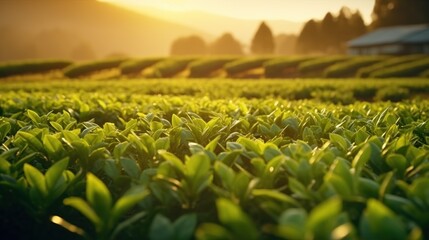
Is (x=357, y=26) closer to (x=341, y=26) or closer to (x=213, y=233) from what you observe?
(x=341, y=26)

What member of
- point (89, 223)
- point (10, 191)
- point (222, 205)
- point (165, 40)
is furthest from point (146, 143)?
point (165, 40)

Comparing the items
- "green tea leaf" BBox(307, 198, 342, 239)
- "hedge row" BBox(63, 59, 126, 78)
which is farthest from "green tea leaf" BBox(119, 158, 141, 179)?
"hedge row" BBox(63, 59, 126, 78)

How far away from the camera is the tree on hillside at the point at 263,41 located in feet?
242

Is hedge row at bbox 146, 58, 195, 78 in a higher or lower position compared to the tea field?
lower

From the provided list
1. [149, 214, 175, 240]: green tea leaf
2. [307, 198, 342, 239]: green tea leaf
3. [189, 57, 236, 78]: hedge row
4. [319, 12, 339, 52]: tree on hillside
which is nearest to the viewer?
[307, 198, 342, 239]: green tea leaf

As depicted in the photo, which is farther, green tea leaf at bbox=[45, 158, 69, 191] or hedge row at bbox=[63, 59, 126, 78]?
hedge row at bbox=[63, 59, 126, 78]

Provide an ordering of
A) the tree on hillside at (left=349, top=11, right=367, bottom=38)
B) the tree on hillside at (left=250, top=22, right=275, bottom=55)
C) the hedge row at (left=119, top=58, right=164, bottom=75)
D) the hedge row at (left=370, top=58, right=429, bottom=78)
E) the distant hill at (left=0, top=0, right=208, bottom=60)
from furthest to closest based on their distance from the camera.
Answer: the distant hill at (left=0, top=0, right=208, bottom=60)
the tree on hillside at (left=250, top=22, right=275, bottom=55)
the tree on hillside at (left=349, top=11, right=367, bottom=38)
the hedge row at (left=119, top=58, right=164, bottom=75)
the hedge row at (left=370, top=58, right=429, bottom=78)

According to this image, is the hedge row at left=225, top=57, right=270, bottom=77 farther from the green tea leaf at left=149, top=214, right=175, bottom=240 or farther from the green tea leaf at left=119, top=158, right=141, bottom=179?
the green tea leaf at left=149, top=214, right=175, bottom=240

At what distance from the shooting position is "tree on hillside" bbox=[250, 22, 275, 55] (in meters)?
73.6

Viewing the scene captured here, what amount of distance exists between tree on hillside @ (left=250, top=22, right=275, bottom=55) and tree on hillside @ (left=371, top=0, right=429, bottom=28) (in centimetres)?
1682

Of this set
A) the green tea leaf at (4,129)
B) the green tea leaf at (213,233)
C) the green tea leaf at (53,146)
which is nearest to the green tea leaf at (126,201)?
the green tea leaf at (213,233)

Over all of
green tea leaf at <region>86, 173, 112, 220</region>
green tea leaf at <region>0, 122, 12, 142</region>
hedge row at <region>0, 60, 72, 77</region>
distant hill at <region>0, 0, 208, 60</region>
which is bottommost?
hedge row at <region>0, 60, 72, 77</region>

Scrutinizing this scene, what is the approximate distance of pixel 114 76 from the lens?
34062 millimetres

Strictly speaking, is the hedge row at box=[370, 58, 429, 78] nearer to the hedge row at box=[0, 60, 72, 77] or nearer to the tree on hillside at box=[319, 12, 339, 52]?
the hedge row at box=[0, 60, 72, 77]
